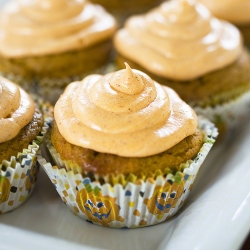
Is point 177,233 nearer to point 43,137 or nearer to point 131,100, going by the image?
point 131,100

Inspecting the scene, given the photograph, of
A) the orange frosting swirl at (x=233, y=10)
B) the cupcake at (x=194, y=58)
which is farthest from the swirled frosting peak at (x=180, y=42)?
the orange frosting swirl at (x=233, y=10)

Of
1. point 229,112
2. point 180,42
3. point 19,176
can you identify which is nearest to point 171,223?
point 19,176

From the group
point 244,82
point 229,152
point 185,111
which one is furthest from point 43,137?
point 244,82

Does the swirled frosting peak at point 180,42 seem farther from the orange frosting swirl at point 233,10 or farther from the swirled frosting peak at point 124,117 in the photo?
the swirled frosting peak at point 124,117

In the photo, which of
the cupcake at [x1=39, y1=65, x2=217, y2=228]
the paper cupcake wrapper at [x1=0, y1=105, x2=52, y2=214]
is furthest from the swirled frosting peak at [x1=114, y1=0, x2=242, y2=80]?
the paper cupcake wrapper at [x1=0, y1=105, x2=52, y2=214]

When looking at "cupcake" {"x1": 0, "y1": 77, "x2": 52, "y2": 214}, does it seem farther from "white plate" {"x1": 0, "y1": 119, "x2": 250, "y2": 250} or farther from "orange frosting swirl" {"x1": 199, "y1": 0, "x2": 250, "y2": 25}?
"orange frosting swirl" {"x1": 199, "y1": 0, "x2": 250, "y2": 25}

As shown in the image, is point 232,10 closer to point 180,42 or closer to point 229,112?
point 180,42
